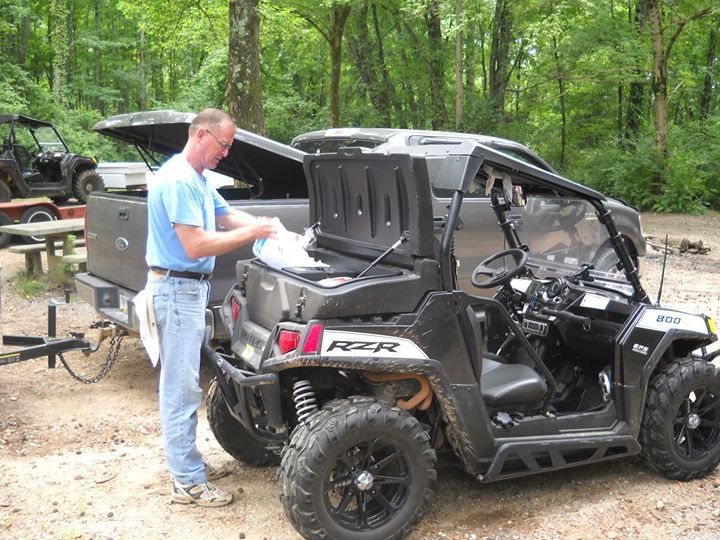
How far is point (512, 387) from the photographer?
398 centimetres

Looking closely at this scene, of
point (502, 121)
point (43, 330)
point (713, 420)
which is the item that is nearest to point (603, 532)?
point (713, 420)

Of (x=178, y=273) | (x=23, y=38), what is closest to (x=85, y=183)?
(x=178, y=273)

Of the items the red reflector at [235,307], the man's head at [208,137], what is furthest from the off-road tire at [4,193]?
the man's head at [208,137]

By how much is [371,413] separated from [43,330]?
558 cm

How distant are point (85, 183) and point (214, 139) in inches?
535

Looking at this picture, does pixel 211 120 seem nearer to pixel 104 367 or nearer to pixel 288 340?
pixel 288 340

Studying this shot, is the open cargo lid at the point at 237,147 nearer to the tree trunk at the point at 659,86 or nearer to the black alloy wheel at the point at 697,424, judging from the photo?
the black alloy wheel at the point at 697,424

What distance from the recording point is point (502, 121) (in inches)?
923

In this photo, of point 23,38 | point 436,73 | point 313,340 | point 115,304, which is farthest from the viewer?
point 23,38

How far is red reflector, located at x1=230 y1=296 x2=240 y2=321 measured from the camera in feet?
13.7

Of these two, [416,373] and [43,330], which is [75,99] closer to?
[43,330]

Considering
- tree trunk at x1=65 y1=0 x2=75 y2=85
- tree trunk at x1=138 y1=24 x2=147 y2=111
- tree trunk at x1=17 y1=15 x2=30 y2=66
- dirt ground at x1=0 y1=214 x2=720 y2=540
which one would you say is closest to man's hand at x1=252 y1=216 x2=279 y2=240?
dirt ground at x1=0 y1=214 x2=720 y2=540

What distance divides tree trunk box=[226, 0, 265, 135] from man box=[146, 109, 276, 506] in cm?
652

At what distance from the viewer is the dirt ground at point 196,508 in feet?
12.4
